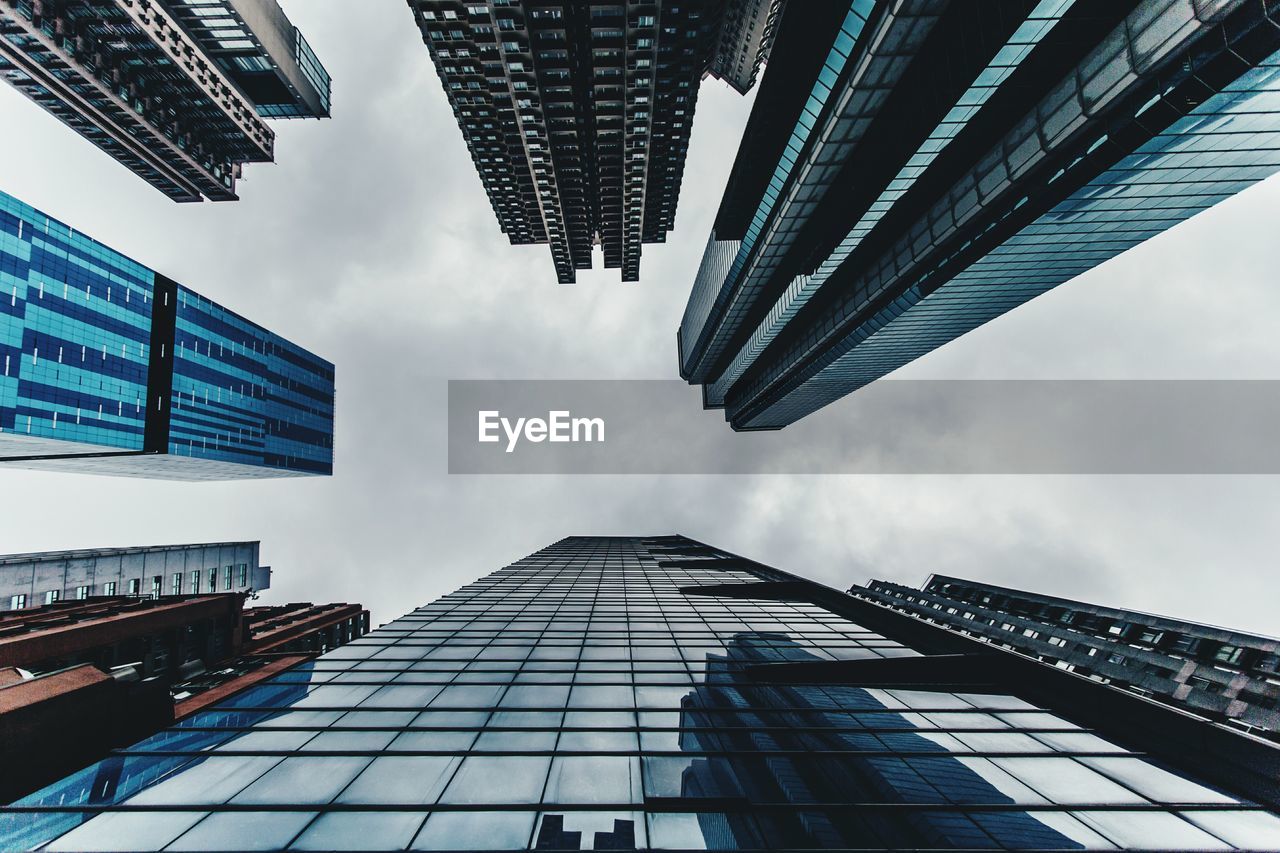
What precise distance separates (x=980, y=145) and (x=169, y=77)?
140767mm

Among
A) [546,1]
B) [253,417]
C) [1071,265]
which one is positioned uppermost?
[546,1]

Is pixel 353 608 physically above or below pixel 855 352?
below

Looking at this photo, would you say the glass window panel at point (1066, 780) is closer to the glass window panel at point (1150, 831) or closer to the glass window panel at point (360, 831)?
the glass window panel at point (1150, 831)

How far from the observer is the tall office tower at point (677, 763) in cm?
1084

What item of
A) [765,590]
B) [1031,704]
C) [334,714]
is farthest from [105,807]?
[765,590]

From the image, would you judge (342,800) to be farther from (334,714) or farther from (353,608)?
(353,608)

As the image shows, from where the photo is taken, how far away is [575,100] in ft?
329

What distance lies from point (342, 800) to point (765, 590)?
30679 millimetres

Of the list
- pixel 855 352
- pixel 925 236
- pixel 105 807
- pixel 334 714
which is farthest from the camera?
pixel 855 352

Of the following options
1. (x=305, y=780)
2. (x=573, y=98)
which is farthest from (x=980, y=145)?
(x=573, y=98)

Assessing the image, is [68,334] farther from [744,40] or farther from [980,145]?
[744,40]

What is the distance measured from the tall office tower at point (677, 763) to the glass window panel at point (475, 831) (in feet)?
0.13

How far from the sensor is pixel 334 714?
1642cm

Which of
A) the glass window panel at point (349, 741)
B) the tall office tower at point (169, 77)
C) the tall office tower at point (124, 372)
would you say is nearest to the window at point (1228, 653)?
the glass window panel at point (349, 741)
